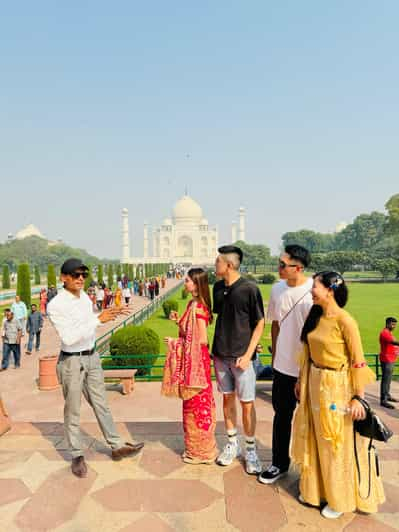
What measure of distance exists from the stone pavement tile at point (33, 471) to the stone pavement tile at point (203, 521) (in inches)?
37.3

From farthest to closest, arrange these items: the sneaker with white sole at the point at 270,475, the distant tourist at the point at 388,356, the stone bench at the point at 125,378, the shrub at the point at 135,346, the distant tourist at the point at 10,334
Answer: the distant tourist at the point at 10,334
the shrub at the point at 135,346
the stone bench at the point at 125,378
the distant tourist at the point at 388,356
the sneaker with white sole at the point at 270,475

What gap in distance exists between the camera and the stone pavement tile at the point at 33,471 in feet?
8.81

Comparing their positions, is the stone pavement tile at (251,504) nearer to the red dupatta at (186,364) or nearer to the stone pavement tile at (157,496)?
the stone pavement tile at (157,496)

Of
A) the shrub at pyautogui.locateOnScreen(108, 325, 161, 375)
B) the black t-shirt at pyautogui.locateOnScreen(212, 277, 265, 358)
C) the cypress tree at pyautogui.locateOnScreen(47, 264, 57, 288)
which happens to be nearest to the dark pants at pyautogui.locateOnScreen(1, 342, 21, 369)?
the shrub at pyautogui.locateOnScreen(108, 325, 161, 375)

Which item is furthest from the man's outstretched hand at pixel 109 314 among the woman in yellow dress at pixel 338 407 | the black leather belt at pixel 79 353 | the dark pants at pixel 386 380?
the dark pants at pixel 386 380

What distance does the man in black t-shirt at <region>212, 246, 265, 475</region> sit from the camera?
9.21ft

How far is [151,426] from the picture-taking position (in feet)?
12.1

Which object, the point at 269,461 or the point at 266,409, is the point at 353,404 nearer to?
the point at 269,461

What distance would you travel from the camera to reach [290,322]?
2732 mm

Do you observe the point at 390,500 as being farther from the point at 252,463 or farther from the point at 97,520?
the point at 97,520

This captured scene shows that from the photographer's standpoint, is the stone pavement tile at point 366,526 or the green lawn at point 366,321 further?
the green lawn at point 366,321

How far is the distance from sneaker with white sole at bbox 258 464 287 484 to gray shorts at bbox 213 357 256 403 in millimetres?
451

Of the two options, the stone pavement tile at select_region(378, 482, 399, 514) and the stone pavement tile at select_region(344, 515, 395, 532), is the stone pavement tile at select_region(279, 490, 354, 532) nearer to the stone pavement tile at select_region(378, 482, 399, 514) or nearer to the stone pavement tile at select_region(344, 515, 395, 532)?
the stone pavement tile at select_region(344, 515, 395, 532)

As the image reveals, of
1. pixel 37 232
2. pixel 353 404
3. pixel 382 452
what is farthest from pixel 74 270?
pixel 37 232
